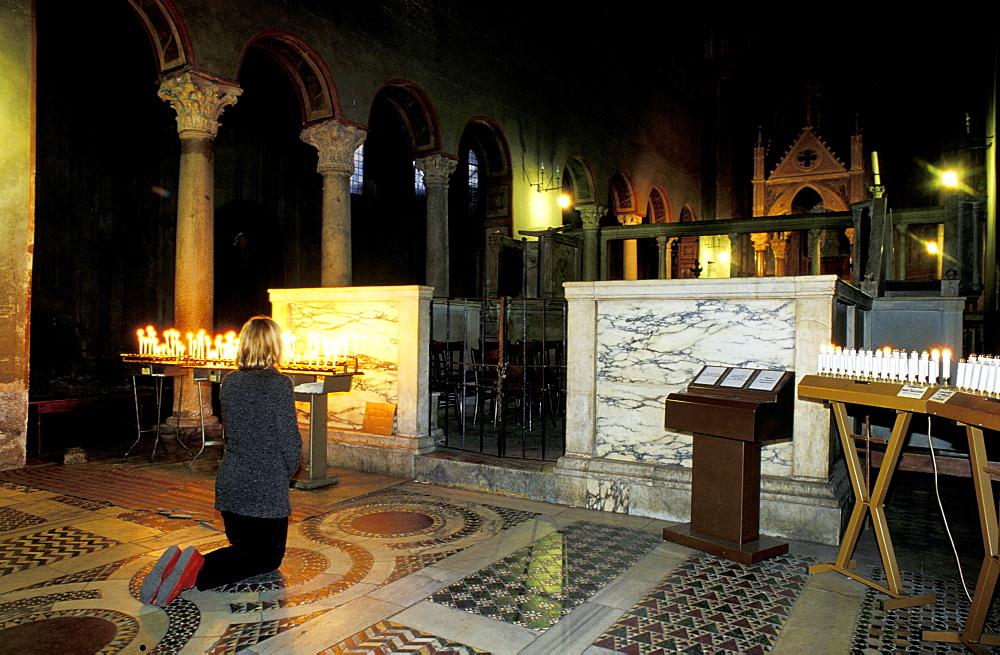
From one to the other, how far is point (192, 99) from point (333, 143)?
8.36ft

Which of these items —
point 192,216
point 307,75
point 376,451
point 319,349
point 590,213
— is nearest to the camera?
point 376,451

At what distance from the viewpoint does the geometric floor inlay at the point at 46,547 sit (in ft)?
12.8

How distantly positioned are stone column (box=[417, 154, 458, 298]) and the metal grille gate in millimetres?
947

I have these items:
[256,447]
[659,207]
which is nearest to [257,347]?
[256,447]

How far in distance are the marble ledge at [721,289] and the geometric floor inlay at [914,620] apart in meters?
1.81

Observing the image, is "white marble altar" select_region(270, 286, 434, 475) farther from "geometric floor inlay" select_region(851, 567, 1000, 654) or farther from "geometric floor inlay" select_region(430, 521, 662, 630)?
"geometric floor inlay" select_region(851, 567, 1000, 654)

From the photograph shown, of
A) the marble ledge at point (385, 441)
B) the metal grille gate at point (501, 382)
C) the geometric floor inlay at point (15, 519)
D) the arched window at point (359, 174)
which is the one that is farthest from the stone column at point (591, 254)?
the geometric floor inlay at point (15, 519)

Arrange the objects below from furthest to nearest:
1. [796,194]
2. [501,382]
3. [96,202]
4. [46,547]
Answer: [796,194], [96,202], [501,382], [46,547]

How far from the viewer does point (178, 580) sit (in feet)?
10.7

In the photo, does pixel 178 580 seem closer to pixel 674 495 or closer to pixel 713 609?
pixel 713 609

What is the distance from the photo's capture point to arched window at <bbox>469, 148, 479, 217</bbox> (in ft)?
61.6

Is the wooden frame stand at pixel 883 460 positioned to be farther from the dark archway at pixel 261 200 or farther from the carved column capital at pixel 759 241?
the carved column capital at pixel 759 241

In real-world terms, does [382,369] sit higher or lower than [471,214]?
lower

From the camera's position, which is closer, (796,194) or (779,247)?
(796,194)
